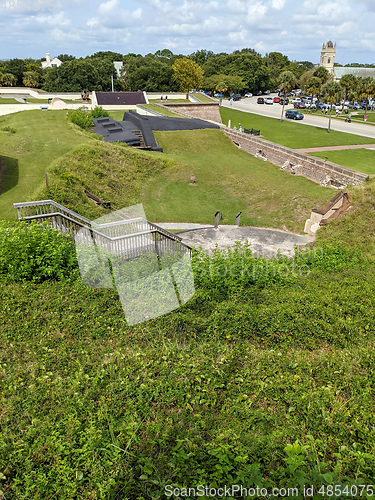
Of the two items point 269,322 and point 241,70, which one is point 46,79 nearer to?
point 241,70

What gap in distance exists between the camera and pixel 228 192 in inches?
1024

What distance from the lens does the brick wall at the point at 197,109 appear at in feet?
155

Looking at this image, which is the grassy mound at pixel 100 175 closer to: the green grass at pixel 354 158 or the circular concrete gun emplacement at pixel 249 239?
the circular concrete gun emplacement at pixel 249 239

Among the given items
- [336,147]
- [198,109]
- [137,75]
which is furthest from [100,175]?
[137,75]

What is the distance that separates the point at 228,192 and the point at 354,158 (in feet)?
41.6

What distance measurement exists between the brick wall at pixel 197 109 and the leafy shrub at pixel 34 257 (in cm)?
4031

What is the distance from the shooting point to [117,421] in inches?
209

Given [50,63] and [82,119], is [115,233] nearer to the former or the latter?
[82,119]

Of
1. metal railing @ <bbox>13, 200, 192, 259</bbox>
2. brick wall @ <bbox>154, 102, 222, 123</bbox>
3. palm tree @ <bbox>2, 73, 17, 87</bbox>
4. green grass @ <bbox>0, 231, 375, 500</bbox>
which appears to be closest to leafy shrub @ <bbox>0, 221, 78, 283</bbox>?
green grass @ <bbox>0, 231, 375, 500</bbox>

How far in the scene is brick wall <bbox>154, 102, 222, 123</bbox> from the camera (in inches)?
1854

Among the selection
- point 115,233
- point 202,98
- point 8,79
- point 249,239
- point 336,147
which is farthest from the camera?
point 8,79

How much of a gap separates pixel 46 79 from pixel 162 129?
54855mm

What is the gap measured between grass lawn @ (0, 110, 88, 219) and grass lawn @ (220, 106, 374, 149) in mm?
22621

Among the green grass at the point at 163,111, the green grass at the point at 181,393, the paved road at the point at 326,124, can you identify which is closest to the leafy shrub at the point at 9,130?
the green grass at the point at 163,111
